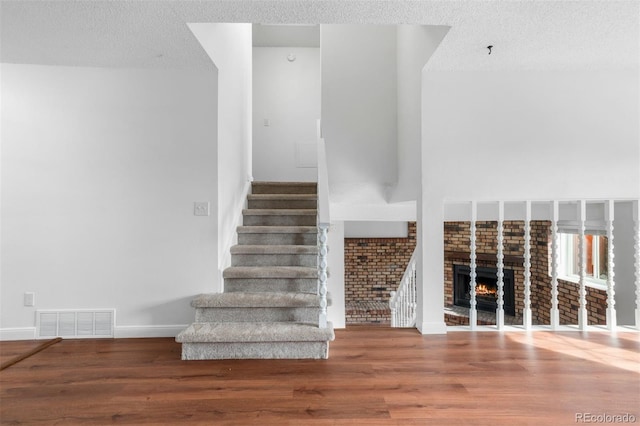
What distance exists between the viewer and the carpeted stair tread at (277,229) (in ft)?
11.8

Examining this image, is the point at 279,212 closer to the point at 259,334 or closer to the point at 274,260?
the point at 274,260

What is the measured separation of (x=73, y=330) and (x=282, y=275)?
1698mm

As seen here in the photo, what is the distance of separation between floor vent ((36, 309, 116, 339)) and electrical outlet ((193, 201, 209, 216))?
3.33ft

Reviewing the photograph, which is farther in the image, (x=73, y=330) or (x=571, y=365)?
(x=73, y=330)

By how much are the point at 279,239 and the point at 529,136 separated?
2.34m

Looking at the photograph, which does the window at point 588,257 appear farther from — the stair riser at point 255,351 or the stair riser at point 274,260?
the stair riser at point 255,351

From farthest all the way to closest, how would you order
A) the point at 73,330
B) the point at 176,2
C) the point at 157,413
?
the point at 73,330 → the point at 176,2 → the point at 157,413

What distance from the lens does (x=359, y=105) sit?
13.8 feet

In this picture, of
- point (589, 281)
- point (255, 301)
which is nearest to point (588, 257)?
point (589, 281)

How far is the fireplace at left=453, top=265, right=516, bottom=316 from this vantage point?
20.9 feet

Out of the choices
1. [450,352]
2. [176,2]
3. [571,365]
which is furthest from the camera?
[450,352]

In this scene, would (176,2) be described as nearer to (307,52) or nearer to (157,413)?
(157,413)

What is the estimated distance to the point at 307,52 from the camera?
6234mm

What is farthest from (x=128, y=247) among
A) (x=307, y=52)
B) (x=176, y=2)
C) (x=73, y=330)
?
(x=307, y=52)
